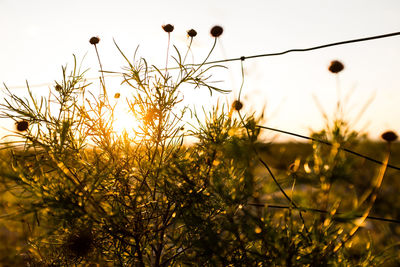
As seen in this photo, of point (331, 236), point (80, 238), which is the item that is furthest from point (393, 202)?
point (80, 238)

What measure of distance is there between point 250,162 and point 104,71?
18.8 inches

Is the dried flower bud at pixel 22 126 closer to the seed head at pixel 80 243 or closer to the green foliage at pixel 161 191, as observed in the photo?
the green foliage at pixel 161 191

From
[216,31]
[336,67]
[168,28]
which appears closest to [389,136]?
[336,67]

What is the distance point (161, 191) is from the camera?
2.25 feet

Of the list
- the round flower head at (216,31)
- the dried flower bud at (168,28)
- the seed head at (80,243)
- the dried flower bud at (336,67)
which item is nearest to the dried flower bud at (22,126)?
the seed head at (80,243)

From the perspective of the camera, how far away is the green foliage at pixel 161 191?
0.52 metres

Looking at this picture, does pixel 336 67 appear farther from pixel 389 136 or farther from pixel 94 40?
pixel 94 40

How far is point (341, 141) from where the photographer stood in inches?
21.8

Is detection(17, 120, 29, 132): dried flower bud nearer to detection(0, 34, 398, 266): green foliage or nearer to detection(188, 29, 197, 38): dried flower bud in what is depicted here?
detection(0, 34, 398, 266): green foliage

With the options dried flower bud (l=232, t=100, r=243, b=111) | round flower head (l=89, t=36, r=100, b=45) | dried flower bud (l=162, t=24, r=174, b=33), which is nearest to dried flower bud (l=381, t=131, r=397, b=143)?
dried flower bud (l=232, t=100, r=243, b=111)

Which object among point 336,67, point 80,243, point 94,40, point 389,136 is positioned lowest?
point 80,243

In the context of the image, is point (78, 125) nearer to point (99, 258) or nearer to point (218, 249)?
point (99, 258)

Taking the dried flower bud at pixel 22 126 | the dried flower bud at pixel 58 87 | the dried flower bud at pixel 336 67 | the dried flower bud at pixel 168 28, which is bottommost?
the dried flower bud at pixel 22 126

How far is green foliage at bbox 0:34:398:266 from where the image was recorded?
0.52 m
